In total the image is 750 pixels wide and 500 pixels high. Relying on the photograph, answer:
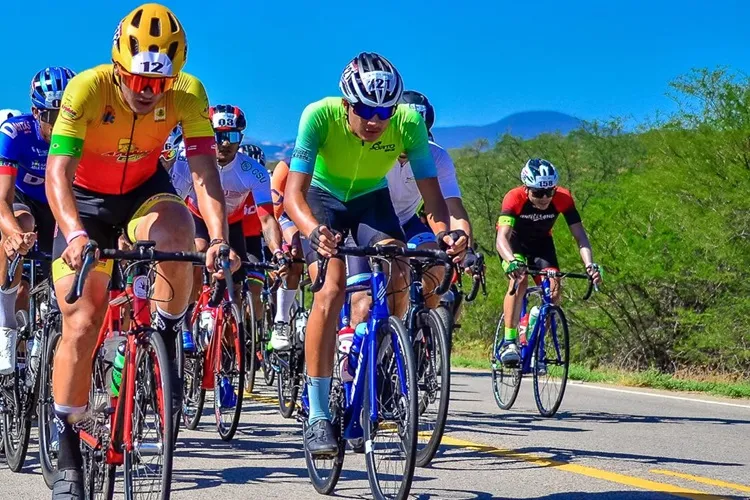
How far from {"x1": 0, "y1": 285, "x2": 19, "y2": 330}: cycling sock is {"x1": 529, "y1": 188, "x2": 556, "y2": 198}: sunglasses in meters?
5.56

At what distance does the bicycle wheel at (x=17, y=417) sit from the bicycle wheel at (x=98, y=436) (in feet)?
6.16

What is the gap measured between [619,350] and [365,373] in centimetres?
1905

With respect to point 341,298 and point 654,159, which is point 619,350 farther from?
point 341,298

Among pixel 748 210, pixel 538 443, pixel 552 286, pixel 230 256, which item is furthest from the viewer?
pixel 748 210

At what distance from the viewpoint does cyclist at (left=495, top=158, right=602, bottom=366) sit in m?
11.2

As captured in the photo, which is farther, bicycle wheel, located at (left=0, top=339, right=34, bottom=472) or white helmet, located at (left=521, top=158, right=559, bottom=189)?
white helmet, located at (left=521, top=158, right=559, bottom=189)

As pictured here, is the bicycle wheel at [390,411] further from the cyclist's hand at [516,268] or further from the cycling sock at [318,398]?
the cyclist's hand at [516,268]

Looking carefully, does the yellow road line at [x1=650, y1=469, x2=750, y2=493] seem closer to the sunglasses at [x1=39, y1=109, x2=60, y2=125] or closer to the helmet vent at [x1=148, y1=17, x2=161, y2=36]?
the helmet vent at [x1=148, y1=17, x2=161, y2=36]

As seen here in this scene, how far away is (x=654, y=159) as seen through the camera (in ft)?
74.7

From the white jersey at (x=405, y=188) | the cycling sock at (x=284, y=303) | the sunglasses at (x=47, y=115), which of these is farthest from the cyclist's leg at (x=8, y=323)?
the cycling sock at (x=284, y=303)

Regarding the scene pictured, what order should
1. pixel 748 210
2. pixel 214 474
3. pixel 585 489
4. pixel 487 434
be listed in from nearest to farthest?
pixel 585 489, pixel 214 474, pixel 487 434, pixel 748 210

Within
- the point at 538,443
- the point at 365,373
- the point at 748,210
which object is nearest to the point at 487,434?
the point at 538,443

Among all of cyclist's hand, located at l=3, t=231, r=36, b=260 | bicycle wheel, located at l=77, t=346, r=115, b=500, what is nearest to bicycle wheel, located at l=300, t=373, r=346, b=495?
bicycle wheel, located at l=77, t=346, r=115, b=500

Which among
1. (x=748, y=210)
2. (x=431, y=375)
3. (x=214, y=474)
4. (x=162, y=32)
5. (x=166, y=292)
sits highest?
(x=748, y=210)
